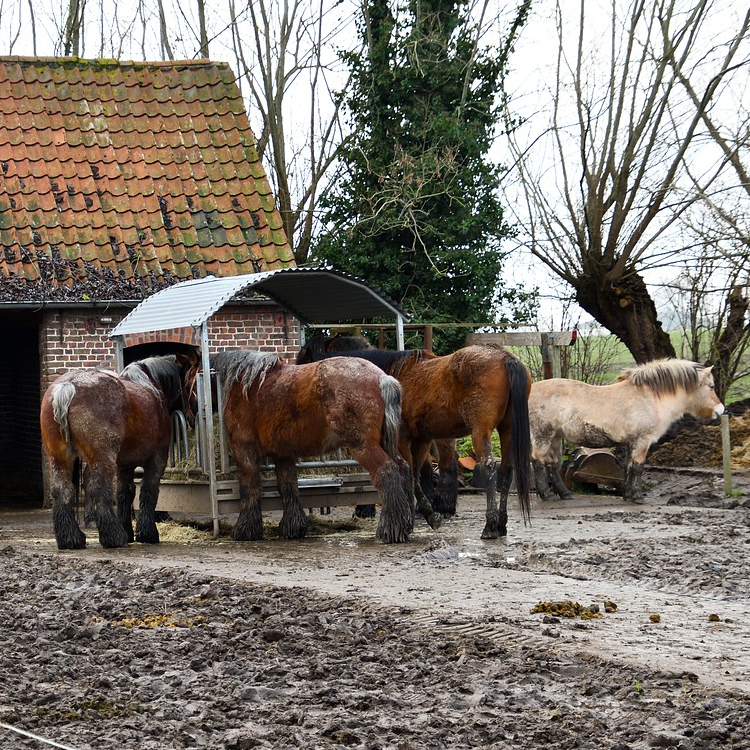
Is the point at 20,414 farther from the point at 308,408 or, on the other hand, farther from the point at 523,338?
the point at 308,408

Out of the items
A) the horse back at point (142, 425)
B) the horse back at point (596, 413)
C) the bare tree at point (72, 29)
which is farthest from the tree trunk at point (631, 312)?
the bare tree at point (72, 29)

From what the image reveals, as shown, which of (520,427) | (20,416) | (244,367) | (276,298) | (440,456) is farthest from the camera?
(20,416)

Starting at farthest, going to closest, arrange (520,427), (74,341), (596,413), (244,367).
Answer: (74,341)
(596,413)
(244,367)
(520,427)

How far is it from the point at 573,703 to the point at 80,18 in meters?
23.8

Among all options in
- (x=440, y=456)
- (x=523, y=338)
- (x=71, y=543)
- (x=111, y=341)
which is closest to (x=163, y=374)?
(x=71, y=543)

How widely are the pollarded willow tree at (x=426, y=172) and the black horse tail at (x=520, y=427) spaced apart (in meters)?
8.01

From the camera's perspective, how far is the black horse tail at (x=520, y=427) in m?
10.2

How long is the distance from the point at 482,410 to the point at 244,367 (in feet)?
7.43

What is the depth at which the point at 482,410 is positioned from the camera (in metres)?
10.4

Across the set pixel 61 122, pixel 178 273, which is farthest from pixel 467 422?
pixel 61 122

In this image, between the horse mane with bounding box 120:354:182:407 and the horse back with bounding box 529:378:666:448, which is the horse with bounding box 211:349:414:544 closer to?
the horse mane with bounding box 120:354:182:407

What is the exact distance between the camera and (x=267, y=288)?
42.7 feet

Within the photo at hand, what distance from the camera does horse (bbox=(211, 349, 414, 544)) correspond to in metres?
9.82

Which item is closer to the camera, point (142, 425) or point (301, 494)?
point (142, 425)
